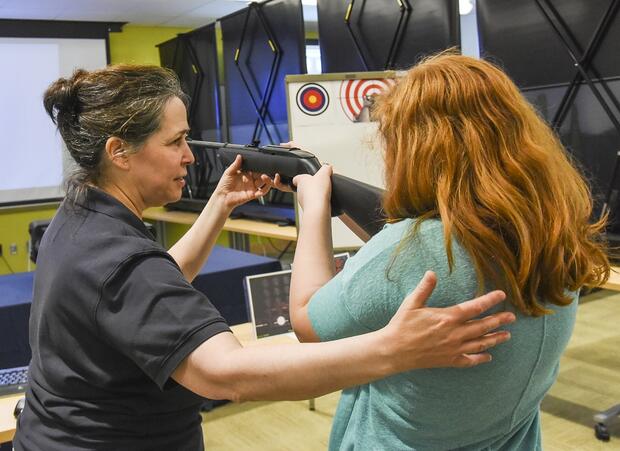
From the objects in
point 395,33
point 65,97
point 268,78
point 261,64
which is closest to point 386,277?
point 65,97

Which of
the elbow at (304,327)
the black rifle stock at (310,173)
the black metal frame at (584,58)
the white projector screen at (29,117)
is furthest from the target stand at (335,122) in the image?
the white projector screen at (29,117)

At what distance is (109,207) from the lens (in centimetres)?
107

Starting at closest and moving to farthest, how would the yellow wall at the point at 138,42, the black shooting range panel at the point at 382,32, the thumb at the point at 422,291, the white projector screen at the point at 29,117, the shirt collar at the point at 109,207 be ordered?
the thumb at the point at 422,291, the shirt collar at the point at 109,207, the black shooting range panel at the point at 382,32, the white projector screen at the point at 29,117, the yellow wall at the point at 138,42

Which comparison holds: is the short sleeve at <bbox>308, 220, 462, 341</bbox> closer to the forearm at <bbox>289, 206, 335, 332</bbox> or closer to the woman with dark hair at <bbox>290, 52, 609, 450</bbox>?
the woman with dark hair at <bbox>290, 52, 609, 450</bbox>

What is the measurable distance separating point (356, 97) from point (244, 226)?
2.70 meters

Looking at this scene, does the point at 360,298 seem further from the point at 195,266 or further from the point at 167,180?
the point at 195,266

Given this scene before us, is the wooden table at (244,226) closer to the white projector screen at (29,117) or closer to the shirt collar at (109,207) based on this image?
the white projector screen at (29,117)

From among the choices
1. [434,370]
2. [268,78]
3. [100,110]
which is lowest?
[434,370]

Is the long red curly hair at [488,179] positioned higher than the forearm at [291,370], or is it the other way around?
the long red curly hair at [488,179]

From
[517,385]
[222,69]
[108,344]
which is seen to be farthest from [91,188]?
[222,69]

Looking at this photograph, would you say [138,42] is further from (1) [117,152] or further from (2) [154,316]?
(2) [154,316]

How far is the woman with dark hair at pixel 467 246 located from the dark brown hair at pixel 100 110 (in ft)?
1.35

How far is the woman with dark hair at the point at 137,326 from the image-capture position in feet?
2.61

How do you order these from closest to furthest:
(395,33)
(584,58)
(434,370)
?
1. (434,370)
2. (584,58)
3. (395,33)
